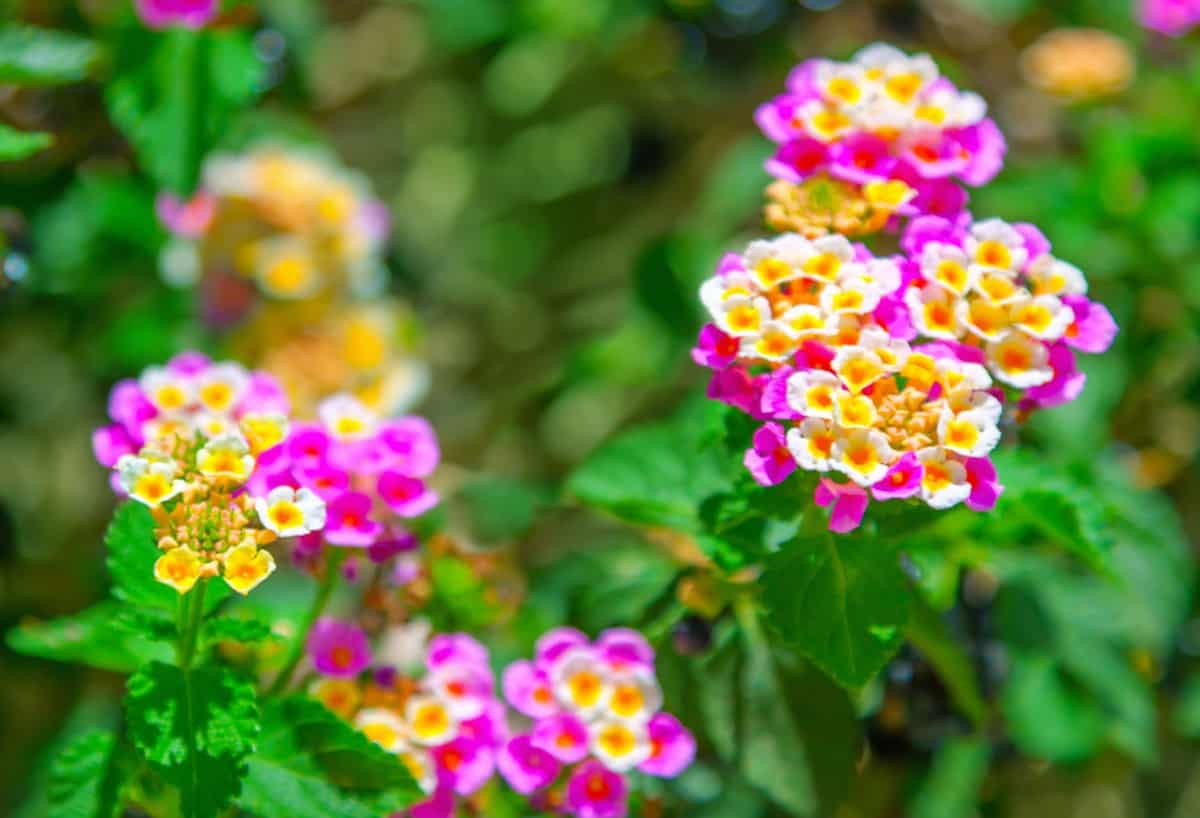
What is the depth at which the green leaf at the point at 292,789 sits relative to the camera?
0.91 m

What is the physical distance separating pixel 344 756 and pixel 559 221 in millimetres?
1436

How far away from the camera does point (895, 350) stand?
34.5 inches

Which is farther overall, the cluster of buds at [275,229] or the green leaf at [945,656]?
the cluster of buds at [275,229]

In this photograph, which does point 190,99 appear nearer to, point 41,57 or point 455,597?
point 41,57

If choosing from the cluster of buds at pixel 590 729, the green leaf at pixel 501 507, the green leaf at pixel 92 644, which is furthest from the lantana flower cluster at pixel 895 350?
the green leaf at pixel 501 507

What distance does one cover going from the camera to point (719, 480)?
1.08m

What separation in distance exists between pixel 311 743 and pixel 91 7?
112cm

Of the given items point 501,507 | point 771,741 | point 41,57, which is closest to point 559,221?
point 501,507

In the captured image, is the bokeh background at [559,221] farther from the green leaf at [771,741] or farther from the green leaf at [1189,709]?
the green leaf at [771,741]

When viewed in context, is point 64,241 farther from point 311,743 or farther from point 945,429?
point 945,429

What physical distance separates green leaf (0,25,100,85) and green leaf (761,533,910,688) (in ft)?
2.55

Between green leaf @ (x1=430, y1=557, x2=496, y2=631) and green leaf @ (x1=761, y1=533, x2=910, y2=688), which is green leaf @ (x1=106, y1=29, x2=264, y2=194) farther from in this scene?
green leaf @ (x1=761, y1=533, x2=910, y2=688)

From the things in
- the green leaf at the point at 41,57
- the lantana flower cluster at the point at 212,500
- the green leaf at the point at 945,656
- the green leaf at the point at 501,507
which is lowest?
the green leaf at the point at 501,507

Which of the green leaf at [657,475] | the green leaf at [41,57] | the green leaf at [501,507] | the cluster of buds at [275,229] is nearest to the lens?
the green leaf at [657,475]
